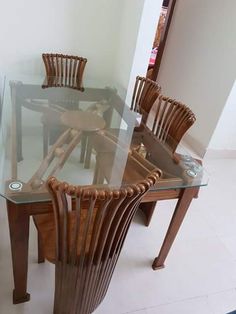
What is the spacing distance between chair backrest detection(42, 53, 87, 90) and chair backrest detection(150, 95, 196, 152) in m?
0.78

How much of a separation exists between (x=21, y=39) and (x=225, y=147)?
2370 millimetres

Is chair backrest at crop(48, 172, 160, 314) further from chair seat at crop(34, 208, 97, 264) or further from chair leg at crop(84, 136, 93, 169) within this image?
chair leg at crop(84, 136, 93, 169)

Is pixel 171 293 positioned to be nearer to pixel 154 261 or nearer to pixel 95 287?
pixel 154 261

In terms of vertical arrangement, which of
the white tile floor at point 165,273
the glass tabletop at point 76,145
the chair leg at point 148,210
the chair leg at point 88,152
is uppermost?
the glass tabletop at point 76,145

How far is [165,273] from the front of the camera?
5.15 ft

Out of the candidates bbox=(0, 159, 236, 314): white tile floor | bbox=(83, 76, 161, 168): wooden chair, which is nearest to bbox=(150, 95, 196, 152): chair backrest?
bbox=(83, 76, 161, 168): wooden chair

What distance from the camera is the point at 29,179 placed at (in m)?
1.07

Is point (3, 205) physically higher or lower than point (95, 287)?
lower

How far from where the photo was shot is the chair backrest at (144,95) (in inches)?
73.6

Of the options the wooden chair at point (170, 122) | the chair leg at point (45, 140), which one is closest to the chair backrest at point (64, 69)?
the chair leg at point (45, 140)

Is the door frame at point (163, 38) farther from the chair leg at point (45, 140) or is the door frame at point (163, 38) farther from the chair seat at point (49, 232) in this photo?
the chair seat at point (49, 232)

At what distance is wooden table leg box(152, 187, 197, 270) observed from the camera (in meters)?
1.28

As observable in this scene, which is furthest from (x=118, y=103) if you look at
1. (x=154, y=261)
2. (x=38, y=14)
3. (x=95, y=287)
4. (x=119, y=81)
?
(x=95, y=287)

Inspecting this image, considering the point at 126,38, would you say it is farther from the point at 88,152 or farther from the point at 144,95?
the point at 88,152
